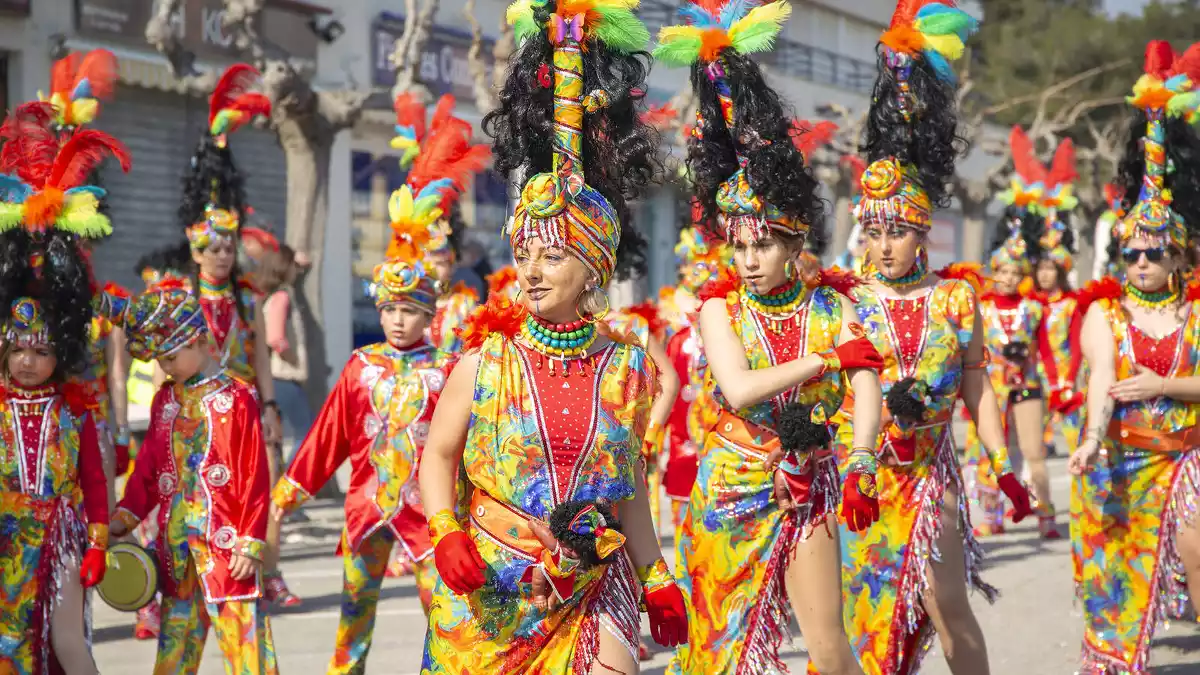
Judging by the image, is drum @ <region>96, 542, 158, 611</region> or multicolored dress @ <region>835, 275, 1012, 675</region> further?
multicolored dress @ <region>835, 275, 1012, 675</region>

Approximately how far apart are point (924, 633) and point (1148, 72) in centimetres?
337

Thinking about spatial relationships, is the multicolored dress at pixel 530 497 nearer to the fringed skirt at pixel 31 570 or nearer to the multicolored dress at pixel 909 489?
the multicolored dress at pixel 909 489

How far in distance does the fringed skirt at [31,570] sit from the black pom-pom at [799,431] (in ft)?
9.40

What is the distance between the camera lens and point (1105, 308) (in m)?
7.39

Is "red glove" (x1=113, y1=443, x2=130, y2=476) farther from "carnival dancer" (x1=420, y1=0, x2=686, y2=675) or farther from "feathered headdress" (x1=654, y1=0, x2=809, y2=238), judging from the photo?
"carnival dancer" (x1=420, y1=0, x2=686, y2=675)

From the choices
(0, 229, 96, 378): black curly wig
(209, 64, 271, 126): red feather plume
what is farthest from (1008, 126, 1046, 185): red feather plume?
(0, 229, 96, 378): black curly wig

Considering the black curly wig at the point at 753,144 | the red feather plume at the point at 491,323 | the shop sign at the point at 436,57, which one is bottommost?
the red feather plume at the point at 491,323

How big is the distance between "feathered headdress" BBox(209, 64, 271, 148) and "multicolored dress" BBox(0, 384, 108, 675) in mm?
3225

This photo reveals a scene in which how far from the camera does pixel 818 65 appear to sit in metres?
33.0

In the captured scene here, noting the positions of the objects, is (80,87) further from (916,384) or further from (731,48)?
(916,384)

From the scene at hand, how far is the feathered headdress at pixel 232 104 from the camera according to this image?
359 inches

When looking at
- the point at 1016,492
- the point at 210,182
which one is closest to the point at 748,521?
the point at 1016,492

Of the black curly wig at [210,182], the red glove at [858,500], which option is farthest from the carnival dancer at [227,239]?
the red glove at [858,500]

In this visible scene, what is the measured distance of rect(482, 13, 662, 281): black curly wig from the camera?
4.53m
